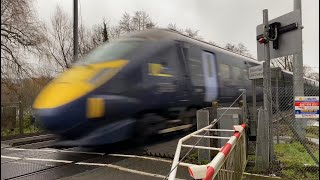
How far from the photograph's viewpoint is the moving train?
325 cm

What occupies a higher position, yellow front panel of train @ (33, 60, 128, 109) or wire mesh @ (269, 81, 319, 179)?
yellow front panel of train @ (33, 60, 128, 109)

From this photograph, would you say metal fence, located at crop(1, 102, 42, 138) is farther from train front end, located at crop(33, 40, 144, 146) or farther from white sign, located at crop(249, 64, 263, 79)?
white sign, located at crop(249, 64, 263, 79)

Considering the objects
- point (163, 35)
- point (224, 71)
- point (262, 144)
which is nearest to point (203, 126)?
point (262, 144)

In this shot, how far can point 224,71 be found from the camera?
7.04m

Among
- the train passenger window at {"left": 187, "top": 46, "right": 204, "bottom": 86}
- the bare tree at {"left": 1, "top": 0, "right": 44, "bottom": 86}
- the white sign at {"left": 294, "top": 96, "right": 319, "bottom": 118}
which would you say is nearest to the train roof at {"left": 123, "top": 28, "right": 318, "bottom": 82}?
the train passenger window at {"left": 187, "top": 46, "right": 204, "bottom": 86}

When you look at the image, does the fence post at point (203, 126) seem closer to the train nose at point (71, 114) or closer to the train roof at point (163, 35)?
the train roof at point (163, 35)

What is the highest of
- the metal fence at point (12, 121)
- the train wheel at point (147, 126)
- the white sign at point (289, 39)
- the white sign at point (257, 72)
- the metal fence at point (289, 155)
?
the white sign at point (289, 39)

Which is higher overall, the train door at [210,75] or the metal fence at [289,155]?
the train door at [210,75]

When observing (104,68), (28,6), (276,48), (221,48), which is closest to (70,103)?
(104,68)

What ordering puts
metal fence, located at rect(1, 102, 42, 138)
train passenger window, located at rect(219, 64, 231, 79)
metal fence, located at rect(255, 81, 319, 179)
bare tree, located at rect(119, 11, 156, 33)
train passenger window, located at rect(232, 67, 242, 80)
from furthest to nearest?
train passenger window, located at rect(232, 67, 242, 80)
train passenger window, located at rect(219, 64, 231, 79)
metal fence, located at rect(255, 81, 319, 179)
bare tree, located at rect(119, 11, 156, 33)
metal fence, located at rect(1, 102, 42, 138)

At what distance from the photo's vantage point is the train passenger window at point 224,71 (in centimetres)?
687

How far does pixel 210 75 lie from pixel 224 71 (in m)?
0.97

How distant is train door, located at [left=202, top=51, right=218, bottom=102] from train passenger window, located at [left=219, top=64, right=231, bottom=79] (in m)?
0.18

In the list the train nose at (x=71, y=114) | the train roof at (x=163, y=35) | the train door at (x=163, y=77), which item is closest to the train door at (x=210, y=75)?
the train roof at (x=163, y=35)
